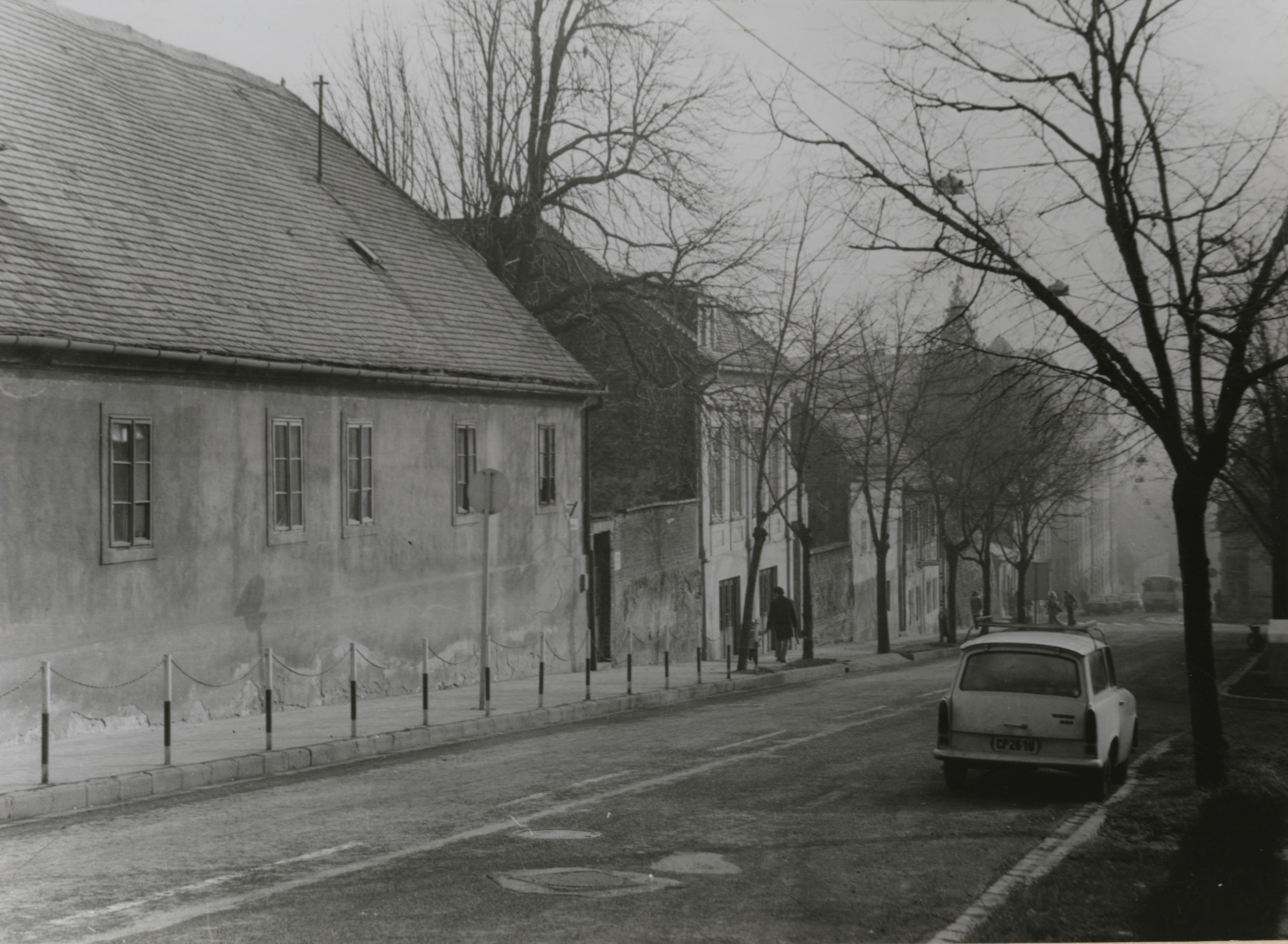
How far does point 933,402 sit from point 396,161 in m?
21.3

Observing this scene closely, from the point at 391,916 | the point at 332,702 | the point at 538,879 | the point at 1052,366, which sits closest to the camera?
the point at 391,916

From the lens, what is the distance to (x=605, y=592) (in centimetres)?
3069

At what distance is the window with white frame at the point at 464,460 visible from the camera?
76.8 ft

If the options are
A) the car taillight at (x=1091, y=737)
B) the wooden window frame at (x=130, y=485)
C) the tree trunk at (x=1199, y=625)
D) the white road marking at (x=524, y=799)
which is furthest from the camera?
the wooden window frame at (x=130, y=485)

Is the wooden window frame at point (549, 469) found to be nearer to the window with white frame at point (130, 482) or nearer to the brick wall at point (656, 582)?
the brick wall at point (656, 582)

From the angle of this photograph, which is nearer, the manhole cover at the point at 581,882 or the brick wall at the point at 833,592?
the manhole cover at the point at 581,882

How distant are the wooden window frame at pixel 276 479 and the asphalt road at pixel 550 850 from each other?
16.2ft

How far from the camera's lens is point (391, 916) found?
311 inches

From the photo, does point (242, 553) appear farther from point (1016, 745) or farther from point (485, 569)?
point (1016, 745)

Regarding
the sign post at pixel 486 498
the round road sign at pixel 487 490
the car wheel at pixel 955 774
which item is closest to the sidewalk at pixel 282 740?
the sign post at pixel 486 498

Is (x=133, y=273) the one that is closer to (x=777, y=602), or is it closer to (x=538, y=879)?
(x=538, y=879)

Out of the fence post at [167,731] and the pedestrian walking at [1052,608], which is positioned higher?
the fence post at [167,731]

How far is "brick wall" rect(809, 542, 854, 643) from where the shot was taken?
46.9 metres

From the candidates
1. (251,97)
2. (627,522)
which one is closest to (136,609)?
(251,97)
